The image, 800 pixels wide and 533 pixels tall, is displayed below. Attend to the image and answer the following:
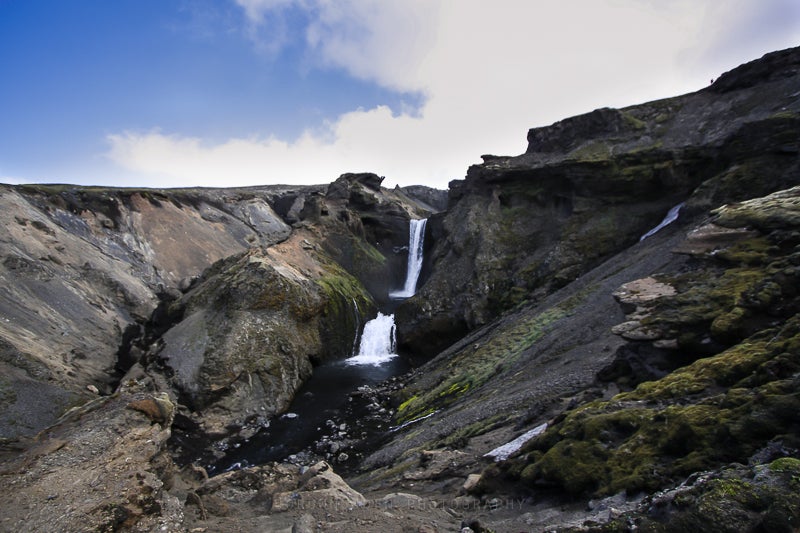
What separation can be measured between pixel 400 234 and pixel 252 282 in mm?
34089

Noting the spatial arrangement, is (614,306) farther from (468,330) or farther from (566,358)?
(468,330)

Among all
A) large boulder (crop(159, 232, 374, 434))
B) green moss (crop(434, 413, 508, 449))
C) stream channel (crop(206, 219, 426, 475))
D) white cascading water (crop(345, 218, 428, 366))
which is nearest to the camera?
green moss (crop(434, 413, 508, 449))

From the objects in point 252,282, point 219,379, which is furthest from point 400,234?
point 219,379

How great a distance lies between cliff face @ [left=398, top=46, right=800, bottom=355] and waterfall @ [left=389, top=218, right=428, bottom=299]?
29.6 ft

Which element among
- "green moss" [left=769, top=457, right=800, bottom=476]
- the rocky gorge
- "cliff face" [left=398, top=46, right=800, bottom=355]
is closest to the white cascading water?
the rocky gorge

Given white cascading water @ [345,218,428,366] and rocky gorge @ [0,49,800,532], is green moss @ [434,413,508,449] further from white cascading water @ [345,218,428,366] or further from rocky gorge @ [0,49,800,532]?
white cascading water @ [345,218,428,366]

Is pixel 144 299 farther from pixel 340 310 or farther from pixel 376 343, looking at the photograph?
pixel 376 343

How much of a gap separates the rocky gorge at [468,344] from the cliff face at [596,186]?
20 cm

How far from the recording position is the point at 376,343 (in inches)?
1491

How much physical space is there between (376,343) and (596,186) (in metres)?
23.5

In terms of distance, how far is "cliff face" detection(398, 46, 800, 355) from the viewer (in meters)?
28.3

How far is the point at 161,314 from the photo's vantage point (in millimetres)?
32812

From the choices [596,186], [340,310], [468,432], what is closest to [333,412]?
[468,432]

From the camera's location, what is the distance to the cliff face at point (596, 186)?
92.8ft
